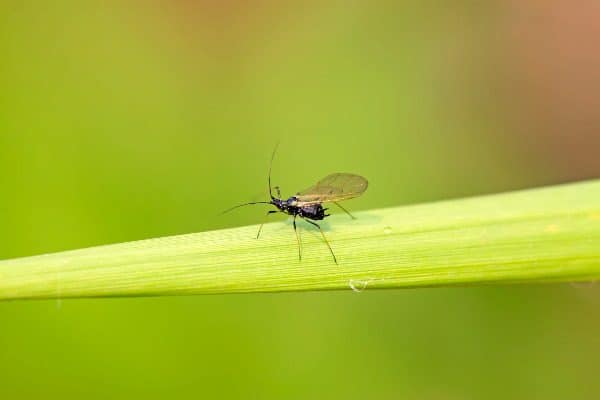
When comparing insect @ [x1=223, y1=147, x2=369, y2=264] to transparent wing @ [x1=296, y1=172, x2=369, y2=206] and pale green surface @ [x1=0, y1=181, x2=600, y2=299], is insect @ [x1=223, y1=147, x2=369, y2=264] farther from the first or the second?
pale green surface @ [x1=0, y1=181, x2=600, y2=299]

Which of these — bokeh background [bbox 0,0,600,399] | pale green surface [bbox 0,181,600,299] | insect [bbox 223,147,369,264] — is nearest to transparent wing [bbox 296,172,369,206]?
insect [bbox 223,147,369,264]

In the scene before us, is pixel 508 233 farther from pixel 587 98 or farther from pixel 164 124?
pixel 587 98

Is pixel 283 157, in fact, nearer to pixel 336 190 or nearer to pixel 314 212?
pixel 336 190

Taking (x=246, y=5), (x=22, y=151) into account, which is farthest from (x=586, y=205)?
(x=246, y=5)

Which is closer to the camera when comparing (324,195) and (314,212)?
(314,212)

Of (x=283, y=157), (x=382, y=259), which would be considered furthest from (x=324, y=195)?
(x=283, y=157)
